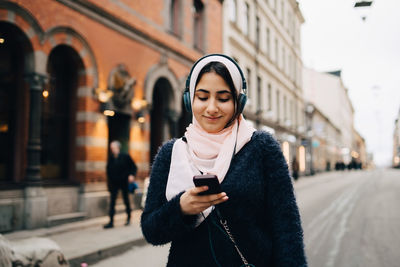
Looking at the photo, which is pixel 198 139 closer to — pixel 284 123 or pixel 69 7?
pixel 69 7

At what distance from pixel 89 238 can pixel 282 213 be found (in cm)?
662

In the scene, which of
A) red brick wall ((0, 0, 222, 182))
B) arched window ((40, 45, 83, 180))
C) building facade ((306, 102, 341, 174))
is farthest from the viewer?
building facade ((306, 102, 341, 174))

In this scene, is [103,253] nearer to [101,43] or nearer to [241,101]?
[241,101]

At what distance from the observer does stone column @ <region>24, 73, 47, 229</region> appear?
802 centimetres

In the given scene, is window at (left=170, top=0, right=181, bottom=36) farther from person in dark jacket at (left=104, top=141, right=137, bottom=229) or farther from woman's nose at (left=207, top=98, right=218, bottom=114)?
woman's nose at (left=207, top=98, right=218, bottom=114)

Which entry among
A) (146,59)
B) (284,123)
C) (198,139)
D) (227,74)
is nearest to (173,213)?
(198,139)

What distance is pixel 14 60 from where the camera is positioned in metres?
8.65

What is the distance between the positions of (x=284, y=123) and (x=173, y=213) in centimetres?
3178

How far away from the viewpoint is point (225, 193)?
1.51m

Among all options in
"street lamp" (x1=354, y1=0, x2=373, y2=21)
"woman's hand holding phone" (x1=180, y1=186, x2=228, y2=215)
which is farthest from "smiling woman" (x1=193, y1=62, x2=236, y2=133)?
"street lamp" (x1=354, y1=0, x2=373, y2=21)

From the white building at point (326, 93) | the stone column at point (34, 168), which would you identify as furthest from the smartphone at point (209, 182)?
the white building at point (326, 93)

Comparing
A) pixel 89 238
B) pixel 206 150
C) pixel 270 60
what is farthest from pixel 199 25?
pixel 206 150

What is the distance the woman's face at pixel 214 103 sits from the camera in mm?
1672

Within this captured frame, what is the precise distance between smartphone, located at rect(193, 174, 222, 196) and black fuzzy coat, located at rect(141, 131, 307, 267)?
169 millimetres
